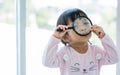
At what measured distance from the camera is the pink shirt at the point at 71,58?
1.08 m

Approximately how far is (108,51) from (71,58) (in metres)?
0.19

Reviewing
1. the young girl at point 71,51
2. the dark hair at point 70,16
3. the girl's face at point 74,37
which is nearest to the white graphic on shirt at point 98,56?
the young girl at point 71,51

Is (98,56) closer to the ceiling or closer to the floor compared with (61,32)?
closer to the floor

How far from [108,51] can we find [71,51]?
0.62 feet

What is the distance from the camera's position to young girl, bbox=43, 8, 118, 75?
3.56 ft

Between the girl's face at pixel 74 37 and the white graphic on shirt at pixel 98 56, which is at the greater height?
the girl's face at pixel 74 37

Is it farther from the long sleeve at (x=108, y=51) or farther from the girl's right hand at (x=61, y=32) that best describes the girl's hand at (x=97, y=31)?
the girl's right hand at (x=61, y=32)

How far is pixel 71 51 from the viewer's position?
1114 mm

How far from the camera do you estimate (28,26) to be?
1372mm

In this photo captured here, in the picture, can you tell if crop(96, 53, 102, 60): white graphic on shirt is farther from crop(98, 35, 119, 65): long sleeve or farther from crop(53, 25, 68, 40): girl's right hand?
crop(53, 25, 68, 40): girl's right hand

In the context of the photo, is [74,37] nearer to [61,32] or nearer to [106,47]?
[61,32]

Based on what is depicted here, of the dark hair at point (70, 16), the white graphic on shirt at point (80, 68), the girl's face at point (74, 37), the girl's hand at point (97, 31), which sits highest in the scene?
the dark hair at point (70, 16)

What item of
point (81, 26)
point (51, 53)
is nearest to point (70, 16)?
point (81, 26)

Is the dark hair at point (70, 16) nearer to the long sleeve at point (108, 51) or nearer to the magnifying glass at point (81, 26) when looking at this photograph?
the magnifying glass at point (81, 26)
